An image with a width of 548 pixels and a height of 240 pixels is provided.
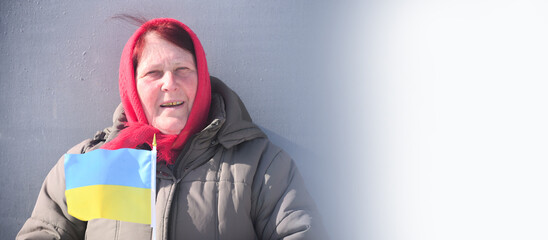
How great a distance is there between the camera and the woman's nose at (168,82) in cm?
203

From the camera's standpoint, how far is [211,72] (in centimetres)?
252

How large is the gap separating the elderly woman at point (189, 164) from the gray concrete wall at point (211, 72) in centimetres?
37

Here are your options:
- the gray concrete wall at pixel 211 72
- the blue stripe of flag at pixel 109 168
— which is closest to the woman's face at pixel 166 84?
the blue stripe of flag at pixel 109 168

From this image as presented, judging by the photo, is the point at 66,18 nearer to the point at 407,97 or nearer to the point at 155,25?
the point at 155,25

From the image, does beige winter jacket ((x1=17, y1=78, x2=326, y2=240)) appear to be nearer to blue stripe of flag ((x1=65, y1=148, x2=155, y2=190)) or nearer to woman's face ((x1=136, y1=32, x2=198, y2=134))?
woman's face ((x1=136, y1=32, x2=198, y2=134))

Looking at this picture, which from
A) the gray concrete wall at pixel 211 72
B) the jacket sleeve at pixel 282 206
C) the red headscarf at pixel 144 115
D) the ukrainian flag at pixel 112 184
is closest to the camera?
the ukrainian flag at pixel 112 184

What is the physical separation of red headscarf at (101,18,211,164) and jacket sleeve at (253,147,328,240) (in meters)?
0.37

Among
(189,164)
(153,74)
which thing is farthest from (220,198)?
(153,74)

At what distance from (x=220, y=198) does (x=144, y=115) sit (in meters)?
0.53

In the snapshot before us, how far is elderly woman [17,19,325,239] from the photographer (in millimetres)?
1934

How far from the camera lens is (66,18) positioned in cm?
259

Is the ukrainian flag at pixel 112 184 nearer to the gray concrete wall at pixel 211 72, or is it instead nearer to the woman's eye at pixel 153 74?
the woman's eye at pixel 153 74

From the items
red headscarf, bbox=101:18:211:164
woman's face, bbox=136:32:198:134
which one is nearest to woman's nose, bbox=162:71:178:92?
woman's face, bbox=136:32:198:134

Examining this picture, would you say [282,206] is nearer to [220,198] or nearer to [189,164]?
[220,198]
